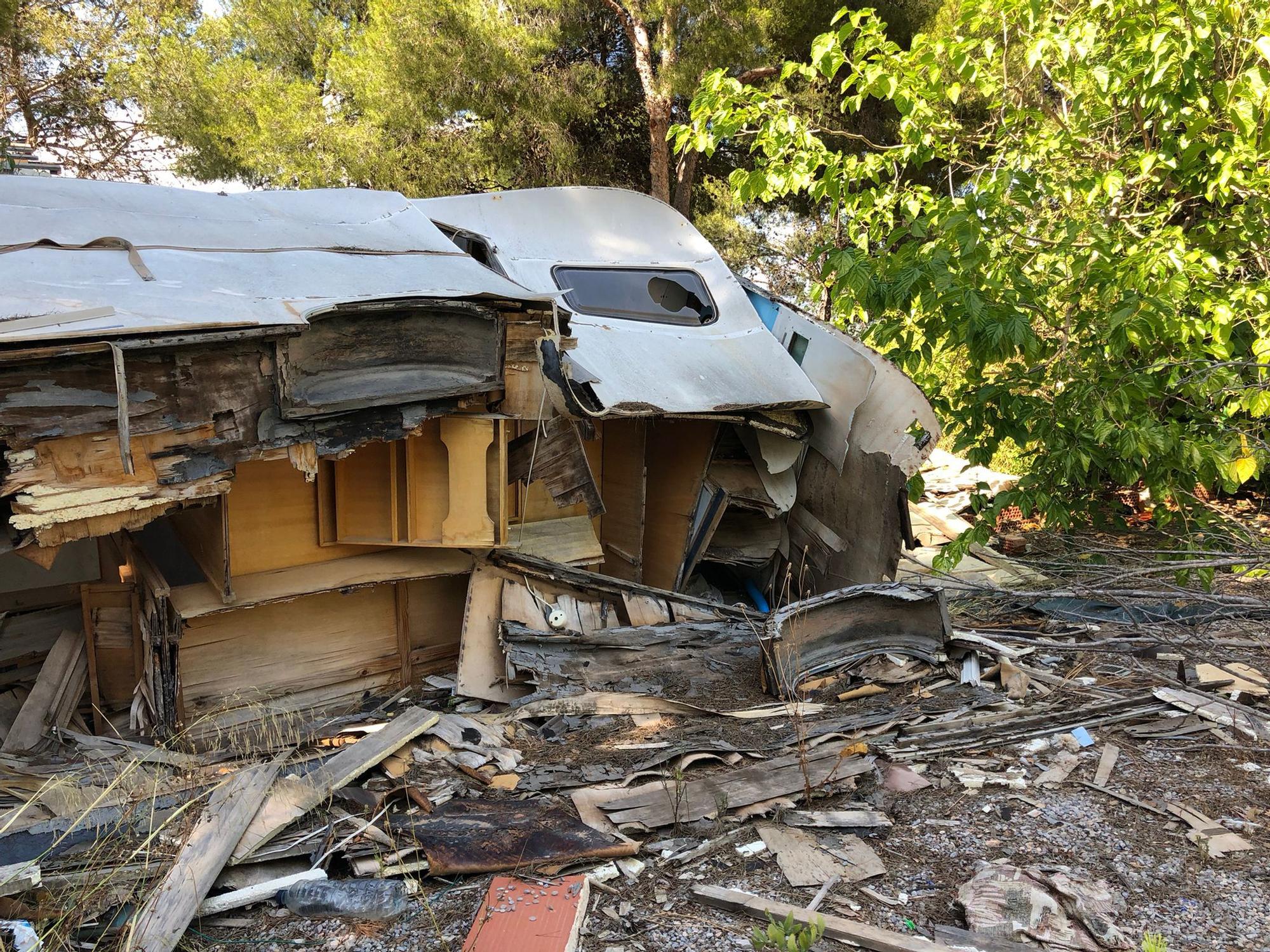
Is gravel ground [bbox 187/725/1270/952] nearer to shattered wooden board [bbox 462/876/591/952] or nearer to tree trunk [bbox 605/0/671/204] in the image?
shattered wooden board [bbox 462/876/591/952]

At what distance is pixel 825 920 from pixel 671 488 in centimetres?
414

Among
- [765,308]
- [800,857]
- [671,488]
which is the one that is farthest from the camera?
[765,308]

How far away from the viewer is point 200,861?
10.1 feet

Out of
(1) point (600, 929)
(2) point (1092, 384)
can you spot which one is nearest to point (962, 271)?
(2) point (1092, 384)

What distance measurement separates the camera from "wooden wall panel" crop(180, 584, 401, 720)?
5.09 m

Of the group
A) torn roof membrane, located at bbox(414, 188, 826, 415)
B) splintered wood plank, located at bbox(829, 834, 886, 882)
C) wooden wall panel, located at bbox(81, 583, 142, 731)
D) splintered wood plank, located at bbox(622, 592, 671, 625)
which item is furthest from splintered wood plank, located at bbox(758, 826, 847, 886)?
wooden wall panel, located at bbox(81, 583, 142, 731)

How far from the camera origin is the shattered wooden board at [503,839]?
3.21 meters

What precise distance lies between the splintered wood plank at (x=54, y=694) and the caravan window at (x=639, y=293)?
12.4 feet

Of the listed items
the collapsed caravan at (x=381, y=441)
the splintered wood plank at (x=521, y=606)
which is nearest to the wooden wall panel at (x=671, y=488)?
the collapsed caravan at (x=381, y=441)

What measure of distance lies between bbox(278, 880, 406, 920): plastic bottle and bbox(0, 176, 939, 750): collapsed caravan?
1.72 metres

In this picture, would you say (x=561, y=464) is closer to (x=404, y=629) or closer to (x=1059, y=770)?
(x=404, y=629)

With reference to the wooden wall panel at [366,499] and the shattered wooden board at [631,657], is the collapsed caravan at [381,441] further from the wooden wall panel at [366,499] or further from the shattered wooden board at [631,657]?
the shattered wooden board at [631,657]

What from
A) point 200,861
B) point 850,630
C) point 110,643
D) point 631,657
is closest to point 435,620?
point 631,657

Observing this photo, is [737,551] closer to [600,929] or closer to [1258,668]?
[1258,668]
